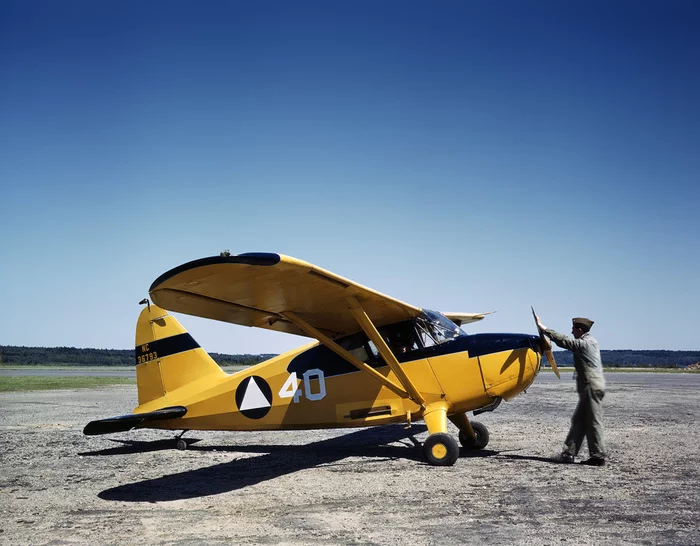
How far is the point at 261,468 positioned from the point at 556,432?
6.82 meters

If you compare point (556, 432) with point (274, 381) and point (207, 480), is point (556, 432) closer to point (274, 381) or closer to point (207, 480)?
point (274, 381)

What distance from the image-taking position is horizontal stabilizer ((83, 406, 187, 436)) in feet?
30.2

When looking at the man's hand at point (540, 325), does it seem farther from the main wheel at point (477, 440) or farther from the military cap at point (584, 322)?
the main wheel at point (477, 440)

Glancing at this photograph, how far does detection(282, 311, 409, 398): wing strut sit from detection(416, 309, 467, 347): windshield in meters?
0.90

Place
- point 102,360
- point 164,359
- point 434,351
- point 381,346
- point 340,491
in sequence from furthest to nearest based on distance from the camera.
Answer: point 102,360
point 164,359
point 434,351
point 381,346
point 340,491

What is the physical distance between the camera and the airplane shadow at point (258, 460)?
697 centimetres

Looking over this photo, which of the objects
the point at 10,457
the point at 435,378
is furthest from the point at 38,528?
the point at 435,378

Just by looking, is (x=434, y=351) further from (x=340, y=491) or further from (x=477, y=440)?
(x=340, y=491)

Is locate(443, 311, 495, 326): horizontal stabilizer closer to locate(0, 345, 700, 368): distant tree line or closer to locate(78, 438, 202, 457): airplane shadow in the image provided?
locate(78, 438, 202, 457): airplane shadow

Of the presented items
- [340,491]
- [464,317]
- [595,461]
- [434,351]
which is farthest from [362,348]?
[464,317]

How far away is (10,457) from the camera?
941cm

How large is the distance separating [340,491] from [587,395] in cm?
398

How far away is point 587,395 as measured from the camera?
26.9 feet

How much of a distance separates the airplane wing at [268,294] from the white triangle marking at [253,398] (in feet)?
3.73
